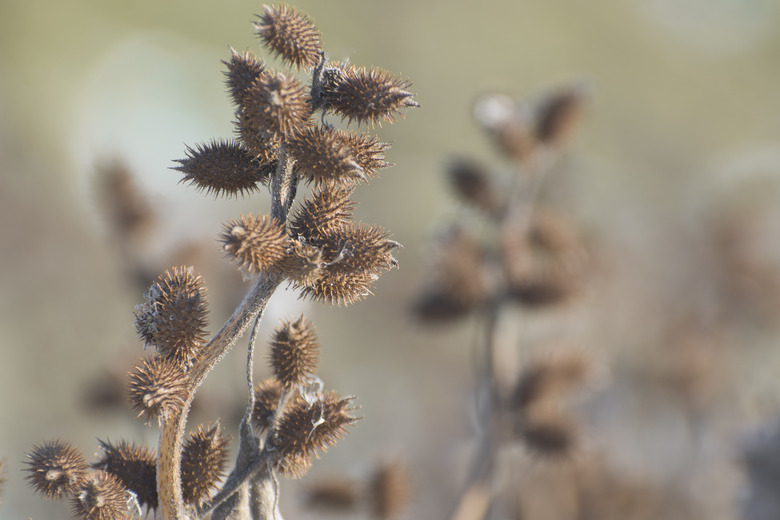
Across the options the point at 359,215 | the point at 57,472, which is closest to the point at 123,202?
the point at 57,472

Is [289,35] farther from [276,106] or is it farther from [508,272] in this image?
[508,272]

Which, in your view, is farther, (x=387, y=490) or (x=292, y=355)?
(x=387, y=490)

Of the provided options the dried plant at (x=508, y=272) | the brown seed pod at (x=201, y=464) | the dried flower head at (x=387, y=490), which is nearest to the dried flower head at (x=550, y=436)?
the dried plant at (x=508, y=272)

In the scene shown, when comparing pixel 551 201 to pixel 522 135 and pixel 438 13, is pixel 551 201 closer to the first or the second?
pixel 522 135

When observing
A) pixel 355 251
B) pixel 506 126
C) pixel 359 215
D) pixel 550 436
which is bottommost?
pixel 355 251

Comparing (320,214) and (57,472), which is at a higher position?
(320,214)

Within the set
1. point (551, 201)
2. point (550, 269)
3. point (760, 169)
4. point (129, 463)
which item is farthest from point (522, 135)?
point (760, 169)

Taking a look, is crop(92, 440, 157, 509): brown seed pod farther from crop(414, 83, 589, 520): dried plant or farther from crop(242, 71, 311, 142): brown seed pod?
crop(414, 83, 589, 520): dried plant
